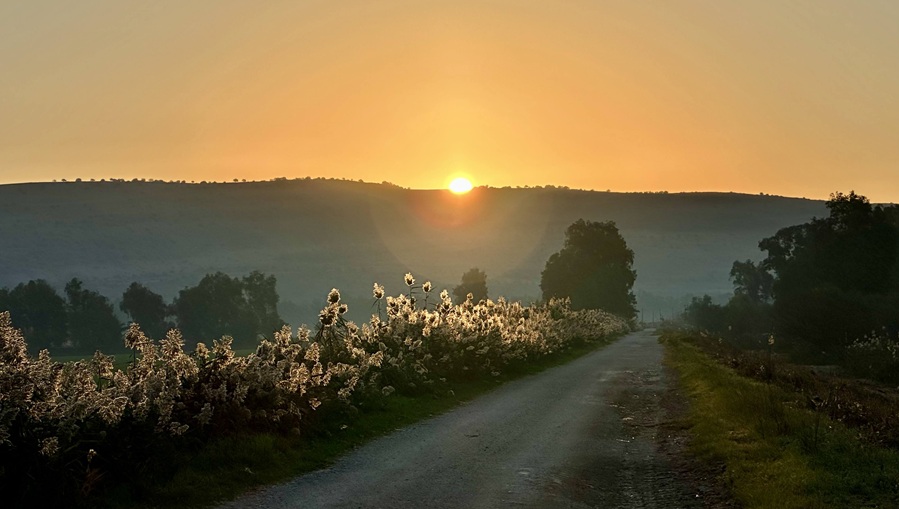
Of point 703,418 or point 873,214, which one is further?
point 873,214

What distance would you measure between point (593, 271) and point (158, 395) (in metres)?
103

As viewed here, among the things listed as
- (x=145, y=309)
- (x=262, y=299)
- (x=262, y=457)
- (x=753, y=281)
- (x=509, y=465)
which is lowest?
(x=145, y=309)

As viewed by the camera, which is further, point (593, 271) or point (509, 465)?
point (593, 271)

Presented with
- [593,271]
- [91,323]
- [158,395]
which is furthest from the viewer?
[91,323]

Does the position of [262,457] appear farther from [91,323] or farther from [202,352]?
[91,323]

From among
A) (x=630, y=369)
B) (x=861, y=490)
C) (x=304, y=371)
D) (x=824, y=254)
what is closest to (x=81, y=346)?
(x=824, y=254)

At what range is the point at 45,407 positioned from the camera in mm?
11633

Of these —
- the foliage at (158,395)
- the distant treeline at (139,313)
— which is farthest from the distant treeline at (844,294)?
the distant treeline at (139,313)

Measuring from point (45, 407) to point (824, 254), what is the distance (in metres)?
80.6

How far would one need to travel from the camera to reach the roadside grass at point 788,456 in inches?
466

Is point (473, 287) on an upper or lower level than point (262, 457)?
lower

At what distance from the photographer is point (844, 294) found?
221ft

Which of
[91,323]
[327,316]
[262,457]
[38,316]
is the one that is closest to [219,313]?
[91,323]

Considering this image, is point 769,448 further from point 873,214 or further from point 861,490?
point 873,214
